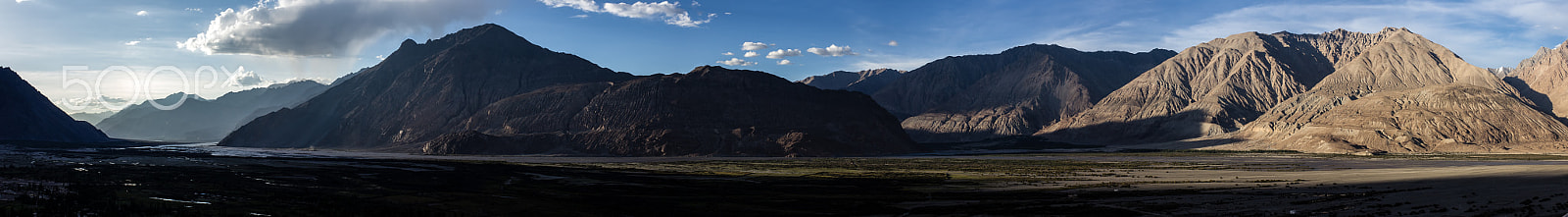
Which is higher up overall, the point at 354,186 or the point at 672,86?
the point at 672,86

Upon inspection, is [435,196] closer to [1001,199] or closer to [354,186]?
[354,186]

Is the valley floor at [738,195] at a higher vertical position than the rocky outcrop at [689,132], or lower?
lower

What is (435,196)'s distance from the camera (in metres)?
51.5

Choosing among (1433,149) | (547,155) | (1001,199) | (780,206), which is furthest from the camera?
(1433,149)

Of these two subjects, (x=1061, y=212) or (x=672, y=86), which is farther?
(x=672, y=86)

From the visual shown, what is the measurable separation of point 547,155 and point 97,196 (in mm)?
116799

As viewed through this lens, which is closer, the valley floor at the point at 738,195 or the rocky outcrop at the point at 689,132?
the valley floor at the point at 738,195

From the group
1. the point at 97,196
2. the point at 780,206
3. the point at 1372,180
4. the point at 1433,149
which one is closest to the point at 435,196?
the point at 97,196

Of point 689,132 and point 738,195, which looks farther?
point 689,132

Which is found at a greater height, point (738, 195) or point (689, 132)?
point (689, 132)

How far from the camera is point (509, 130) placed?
199375 mm

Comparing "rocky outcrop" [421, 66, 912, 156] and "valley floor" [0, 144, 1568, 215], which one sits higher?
"rocky outcrop" [421, 66, 912, 156]

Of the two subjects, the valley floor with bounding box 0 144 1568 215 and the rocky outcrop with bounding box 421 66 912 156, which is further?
the rocky outcrop with bounding box 421 66 912 156

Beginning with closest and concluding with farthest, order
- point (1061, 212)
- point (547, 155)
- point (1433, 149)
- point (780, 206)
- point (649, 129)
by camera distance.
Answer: point (1061, 212) → point (780, 206) → point (547, 155) → point (649, 129) → point (1433, 149)
